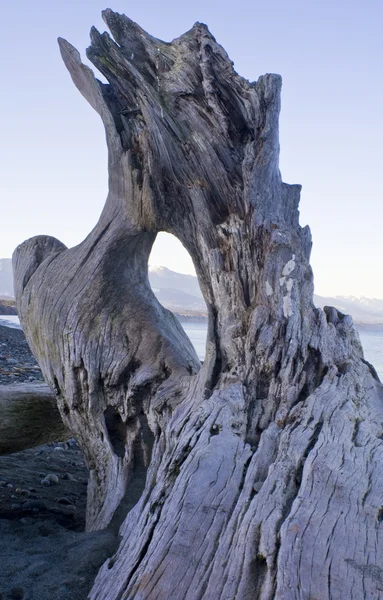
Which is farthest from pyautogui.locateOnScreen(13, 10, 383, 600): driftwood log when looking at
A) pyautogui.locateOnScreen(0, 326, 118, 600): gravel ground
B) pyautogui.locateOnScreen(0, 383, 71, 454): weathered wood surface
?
pyautogui.locateOnScreen(0, 383, 71, 454): weathered wood surface

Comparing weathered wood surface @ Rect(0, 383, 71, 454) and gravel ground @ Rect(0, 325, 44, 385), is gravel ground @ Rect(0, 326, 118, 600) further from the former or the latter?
gravel ground @ Rect(0, 325, 44, 385)

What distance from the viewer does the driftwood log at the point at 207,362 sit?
255 centimetres

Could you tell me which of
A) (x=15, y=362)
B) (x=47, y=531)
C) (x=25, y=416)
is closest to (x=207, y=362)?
(x=47, y=531)

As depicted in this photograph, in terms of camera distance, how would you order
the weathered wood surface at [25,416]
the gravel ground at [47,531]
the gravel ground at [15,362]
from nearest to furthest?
1. the gravel ground at [47,531]
2. the weathered wood surface at [25,416]
3. the gravel ground at [15,362]

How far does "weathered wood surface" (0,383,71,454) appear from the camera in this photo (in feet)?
16.8

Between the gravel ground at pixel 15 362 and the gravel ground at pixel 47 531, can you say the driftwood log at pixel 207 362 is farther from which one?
the gravel ground at pixel 15 362

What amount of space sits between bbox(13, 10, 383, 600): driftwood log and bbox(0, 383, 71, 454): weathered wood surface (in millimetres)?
468

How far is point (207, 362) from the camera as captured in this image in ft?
12.7

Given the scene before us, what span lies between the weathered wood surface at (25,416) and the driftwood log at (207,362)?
0.47 metres

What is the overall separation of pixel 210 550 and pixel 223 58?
3.40 metres

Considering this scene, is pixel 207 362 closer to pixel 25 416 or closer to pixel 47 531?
pixel 47 531

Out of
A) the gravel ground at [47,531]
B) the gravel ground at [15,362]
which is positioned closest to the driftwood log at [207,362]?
the gravel ground at [47,531]

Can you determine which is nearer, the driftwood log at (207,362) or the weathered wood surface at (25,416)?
the driftwood log at (207,362)

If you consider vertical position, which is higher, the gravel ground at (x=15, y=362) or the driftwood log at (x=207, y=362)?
the driftwood log at (x=207, y=362)
